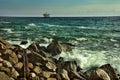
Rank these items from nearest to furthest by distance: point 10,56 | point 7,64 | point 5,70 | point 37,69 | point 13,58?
point 5,70 → point 7,64 → point 37,69 → point 13,58 → point 10,56

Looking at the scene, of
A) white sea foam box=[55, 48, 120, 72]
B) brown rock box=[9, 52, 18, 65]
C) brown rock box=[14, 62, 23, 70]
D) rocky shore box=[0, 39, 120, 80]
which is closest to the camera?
rocky shore box=[0, 39, 120, 80]

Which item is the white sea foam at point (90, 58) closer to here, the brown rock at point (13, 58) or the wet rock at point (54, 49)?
the wet rock at point (54, 49)

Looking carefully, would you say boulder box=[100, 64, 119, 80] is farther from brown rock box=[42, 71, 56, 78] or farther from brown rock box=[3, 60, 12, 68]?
brown rock box=[3, 60, 12, 68]

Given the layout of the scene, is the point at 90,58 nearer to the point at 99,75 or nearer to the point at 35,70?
the point at 99,75

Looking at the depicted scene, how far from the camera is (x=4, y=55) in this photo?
47.6 ft

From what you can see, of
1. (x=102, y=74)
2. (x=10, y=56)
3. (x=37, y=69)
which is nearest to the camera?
(x=37, y=69)

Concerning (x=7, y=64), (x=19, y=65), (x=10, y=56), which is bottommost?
(x=19, y=65)

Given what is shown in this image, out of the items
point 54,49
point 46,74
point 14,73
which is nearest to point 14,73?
point 14,73

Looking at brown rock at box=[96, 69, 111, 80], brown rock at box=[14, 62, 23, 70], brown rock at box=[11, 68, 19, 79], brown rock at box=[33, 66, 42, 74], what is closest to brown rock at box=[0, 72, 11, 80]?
brown rock at box=[11, 68, 19, 79]

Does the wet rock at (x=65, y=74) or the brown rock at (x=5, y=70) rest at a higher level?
the brown rock at (x=5, y=70)

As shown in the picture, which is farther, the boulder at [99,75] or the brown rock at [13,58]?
the brown rock at [13,58]

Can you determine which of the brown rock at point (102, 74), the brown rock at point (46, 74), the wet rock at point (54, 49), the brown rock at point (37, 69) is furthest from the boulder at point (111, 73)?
the wet rock at point (54, 49)

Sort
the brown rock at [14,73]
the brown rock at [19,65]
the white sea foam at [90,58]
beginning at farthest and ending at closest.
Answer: the white sea foam at [90,58]
the brown rock at [19,65]
the brown rock at [14,73]

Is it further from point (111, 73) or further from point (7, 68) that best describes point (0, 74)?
point (111, 73)
